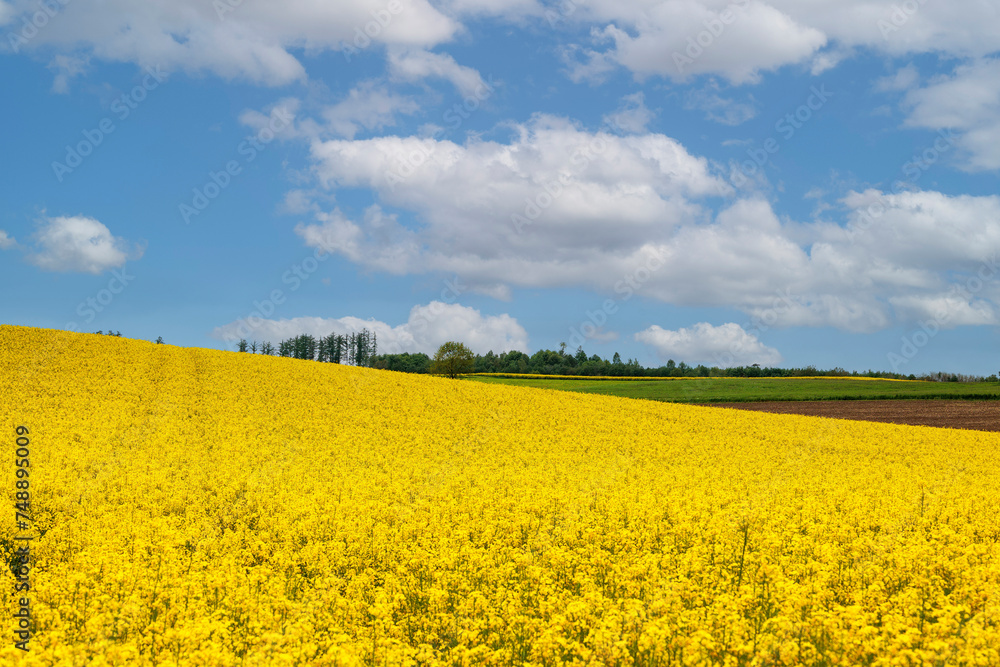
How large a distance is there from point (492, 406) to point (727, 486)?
56.9ft

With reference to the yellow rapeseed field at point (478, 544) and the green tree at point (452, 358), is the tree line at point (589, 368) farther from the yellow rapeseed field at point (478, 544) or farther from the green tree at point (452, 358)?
the yellow rapeseed field at point (478, 544)

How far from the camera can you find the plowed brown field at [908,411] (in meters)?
43.2

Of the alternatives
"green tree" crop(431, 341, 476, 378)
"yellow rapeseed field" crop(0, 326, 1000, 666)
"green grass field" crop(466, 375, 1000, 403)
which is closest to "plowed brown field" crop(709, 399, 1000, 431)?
"green grass field" crop(466, 375, 1000, 403)

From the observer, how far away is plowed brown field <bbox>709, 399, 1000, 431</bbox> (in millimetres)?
43219

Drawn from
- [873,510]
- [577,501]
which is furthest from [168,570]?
[873,510]

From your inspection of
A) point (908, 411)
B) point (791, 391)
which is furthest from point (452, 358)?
point (908, 411)

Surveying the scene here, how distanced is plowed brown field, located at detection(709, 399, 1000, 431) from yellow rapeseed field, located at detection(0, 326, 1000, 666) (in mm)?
20227

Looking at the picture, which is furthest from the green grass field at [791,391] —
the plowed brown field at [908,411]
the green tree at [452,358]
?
the green tree at [452,358]

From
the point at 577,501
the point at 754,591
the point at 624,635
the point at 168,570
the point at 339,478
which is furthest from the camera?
the point at 339,478

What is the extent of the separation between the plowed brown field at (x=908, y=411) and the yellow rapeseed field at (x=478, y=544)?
66.4ft

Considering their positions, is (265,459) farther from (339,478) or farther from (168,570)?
(168,570)

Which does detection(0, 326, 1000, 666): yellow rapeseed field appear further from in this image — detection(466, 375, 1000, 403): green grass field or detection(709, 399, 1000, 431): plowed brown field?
detection(466, 375, 1000, 403): green grass field

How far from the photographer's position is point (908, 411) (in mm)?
49000

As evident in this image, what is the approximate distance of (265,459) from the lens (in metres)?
18.3
